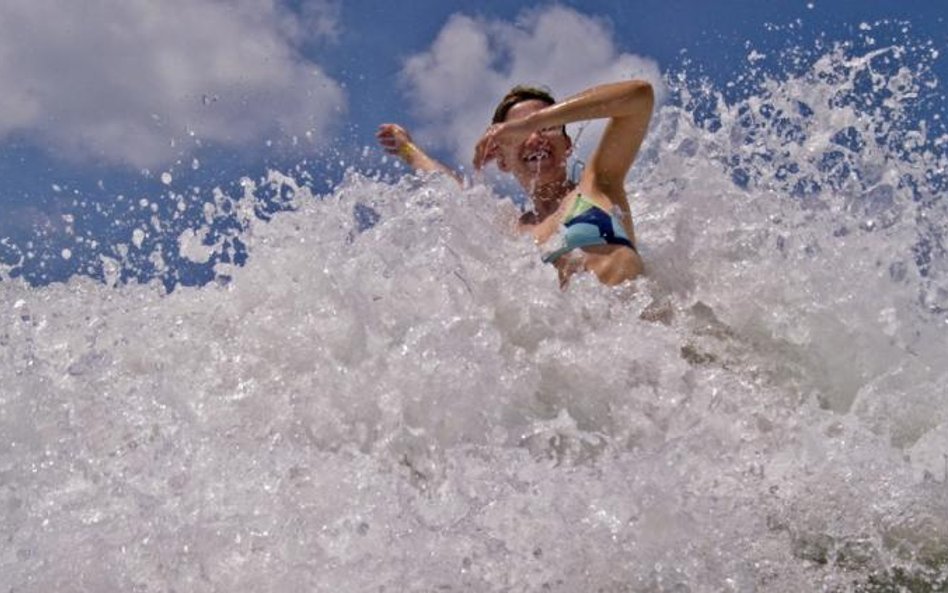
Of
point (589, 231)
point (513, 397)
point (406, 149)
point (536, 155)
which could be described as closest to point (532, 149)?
point (536, 155)

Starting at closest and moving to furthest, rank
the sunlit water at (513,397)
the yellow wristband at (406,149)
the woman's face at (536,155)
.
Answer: the sunlit water at (513,397), the woman's face at (536,155), the yellow wristband at (406,149)

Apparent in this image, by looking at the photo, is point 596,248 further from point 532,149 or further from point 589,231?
point 532,149

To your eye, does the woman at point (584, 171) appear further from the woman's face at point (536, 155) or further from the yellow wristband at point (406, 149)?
the yellow wristband at point (406, 149)

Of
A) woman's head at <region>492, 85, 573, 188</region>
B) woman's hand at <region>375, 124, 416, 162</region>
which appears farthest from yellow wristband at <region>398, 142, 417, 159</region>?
woman's head at <region>492, 85, 573, 188</region>

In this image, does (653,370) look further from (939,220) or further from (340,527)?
Result: (939,220)

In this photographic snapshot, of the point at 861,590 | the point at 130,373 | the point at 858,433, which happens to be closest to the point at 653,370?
the point at 858,433

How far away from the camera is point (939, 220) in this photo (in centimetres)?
480

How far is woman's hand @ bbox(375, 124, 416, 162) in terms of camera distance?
550 centimetres

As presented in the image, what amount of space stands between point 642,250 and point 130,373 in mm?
2460

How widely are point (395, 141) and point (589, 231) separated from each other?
1.77m

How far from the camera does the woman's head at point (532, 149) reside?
4.66 metres

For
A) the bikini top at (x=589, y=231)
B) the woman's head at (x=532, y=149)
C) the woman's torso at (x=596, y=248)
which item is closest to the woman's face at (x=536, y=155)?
the woman's head at (x=532, y=149)

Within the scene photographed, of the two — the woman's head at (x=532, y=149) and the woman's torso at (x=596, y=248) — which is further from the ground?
the woman's head at (x=532, y=149)

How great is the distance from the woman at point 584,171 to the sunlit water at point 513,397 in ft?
0.69
